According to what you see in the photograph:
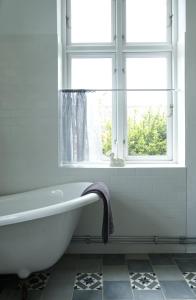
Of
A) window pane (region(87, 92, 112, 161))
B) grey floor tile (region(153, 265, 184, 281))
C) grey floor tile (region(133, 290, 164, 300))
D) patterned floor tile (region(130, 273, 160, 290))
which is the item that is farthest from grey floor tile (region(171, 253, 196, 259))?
window pane (region(87, 92, 112, 161))

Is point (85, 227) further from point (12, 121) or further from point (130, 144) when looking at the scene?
point (12, 121)

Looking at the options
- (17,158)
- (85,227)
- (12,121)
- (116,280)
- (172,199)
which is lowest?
(116,280)

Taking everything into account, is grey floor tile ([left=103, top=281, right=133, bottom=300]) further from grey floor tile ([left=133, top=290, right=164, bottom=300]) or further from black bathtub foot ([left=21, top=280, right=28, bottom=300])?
black bathtub foot ([left=21, top=280, right=28, bottom=300])

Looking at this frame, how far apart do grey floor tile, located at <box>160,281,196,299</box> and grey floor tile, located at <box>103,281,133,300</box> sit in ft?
0.86

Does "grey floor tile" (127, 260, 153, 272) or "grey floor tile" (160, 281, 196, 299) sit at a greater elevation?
"grey floor tile" (127, 260, 153, 272)

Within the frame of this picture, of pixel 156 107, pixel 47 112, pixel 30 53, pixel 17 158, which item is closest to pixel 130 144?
pixel 156 107

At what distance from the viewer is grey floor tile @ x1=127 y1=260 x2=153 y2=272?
2.39m

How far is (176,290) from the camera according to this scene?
2.08 m

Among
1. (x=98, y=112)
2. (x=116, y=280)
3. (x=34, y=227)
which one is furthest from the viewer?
(x=98, y=112)

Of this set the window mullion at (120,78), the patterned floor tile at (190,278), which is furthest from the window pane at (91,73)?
the patterned floor tile at (190,278)

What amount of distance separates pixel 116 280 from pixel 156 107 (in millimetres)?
1670

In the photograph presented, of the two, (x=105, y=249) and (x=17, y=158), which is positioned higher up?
(x=17, y=158)

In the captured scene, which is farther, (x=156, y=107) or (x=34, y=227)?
(x=156, y=107)

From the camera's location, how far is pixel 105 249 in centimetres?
272
